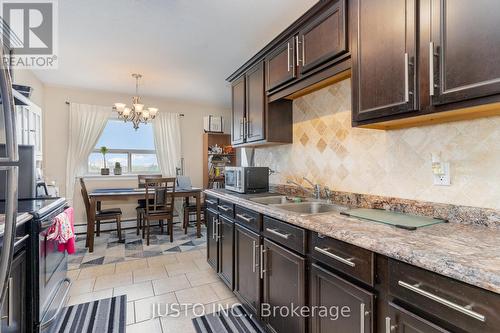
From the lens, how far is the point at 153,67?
11.2 feet

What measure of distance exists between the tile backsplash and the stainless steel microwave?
0.61 ft

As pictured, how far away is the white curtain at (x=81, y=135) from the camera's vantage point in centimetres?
433

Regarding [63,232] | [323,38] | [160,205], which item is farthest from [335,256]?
[160,205]

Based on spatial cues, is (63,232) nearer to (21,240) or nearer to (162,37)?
(21,240)

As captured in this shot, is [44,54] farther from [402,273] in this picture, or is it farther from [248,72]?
[402,273]

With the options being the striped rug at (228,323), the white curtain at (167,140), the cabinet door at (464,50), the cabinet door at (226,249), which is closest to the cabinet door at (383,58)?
the cabinet door at (464,50)

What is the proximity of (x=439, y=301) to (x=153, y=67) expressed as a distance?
3.65 meters

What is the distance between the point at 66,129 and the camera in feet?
14.3

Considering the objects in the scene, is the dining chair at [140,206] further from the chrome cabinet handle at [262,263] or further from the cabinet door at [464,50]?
the cabinet door at [464,50]

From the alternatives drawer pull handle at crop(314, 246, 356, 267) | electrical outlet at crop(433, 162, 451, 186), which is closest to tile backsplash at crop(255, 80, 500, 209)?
electrical outlet at crop(433, 162, 451, 186)

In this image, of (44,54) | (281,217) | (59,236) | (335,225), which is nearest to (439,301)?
(335,225)

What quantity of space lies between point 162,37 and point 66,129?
2.90 metres

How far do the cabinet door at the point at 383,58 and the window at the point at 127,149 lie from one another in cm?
437

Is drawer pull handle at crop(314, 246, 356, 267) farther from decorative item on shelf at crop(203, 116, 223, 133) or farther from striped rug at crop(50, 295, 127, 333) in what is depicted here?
decorative item on shelf at crop(203, 116, 223, 133)
